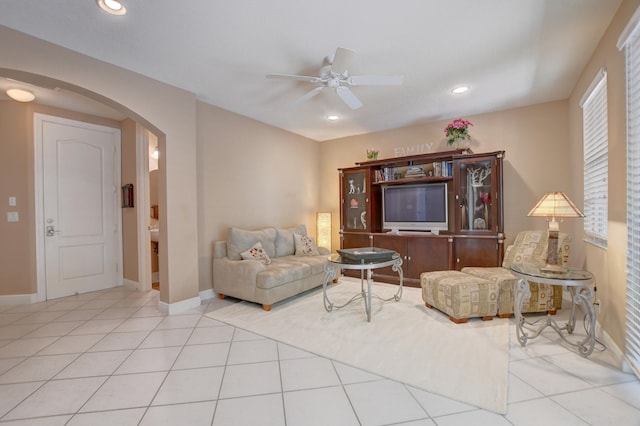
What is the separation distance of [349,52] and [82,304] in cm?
424

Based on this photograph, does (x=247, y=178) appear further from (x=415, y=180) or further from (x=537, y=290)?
(x=537, y=290)

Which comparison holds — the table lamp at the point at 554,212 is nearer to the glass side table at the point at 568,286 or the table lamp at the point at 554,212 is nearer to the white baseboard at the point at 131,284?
the glass side table at the point at 568,286

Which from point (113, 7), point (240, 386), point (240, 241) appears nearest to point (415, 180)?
point (240, 241)

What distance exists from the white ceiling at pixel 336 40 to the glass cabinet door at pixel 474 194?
0.91 metres

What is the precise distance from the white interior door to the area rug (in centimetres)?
236

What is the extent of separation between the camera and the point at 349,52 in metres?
2.17

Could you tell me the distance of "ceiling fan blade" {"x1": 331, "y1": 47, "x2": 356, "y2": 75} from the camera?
2.15 m

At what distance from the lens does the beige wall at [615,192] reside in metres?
1.96

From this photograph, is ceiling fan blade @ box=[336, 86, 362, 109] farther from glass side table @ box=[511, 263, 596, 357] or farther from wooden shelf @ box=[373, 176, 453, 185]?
glass side table @ box=[511, 263, 596, 357]

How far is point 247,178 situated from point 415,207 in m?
2.63

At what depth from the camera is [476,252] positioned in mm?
3789

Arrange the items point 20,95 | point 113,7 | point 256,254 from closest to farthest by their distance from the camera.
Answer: point 113,7, point 20,95, point 256,254

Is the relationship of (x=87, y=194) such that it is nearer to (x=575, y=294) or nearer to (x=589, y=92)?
(x=575, y=294)

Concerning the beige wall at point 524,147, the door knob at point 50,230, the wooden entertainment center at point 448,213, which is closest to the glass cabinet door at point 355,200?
the wooden entertainment center at point 448,213
